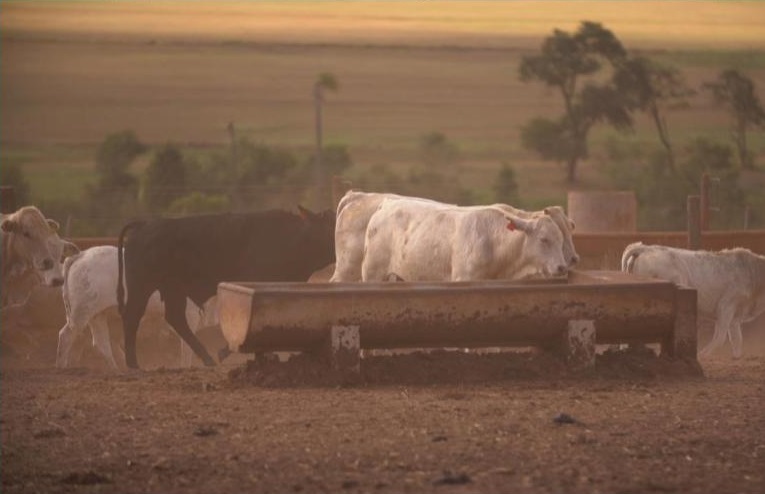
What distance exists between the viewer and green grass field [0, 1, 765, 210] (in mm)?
56125

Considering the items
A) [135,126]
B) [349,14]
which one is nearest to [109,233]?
[135,126]

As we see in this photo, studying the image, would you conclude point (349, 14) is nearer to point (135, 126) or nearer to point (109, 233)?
point (135, 126)

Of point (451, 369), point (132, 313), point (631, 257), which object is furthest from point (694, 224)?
point (451, 369)

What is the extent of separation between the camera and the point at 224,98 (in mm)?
61094

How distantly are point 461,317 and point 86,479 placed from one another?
3555mm

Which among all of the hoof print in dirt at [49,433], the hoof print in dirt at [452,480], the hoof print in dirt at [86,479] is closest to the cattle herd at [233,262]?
the hoof print in dirt at [49,433]

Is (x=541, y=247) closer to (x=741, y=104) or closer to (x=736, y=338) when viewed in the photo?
(x=736, y=338)

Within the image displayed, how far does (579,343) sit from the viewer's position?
10.1m

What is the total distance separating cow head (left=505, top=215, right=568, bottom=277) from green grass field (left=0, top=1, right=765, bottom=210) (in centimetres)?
3733

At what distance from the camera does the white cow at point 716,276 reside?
1438cm

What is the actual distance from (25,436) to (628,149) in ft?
163

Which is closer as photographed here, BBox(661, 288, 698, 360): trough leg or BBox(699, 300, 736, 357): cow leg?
BBox(661, 288, 698, 360): trough leg

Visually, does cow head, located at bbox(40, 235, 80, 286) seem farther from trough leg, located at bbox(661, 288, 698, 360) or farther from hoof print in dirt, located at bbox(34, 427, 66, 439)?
trough leg, located at bbox(661, 288, 698, 360)

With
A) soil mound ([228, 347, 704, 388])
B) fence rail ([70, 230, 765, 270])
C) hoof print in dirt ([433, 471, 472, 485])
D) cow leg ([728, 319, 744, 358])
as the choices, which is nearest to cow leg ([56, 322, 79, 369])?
fence rail ([70, 230, 765, 270])
